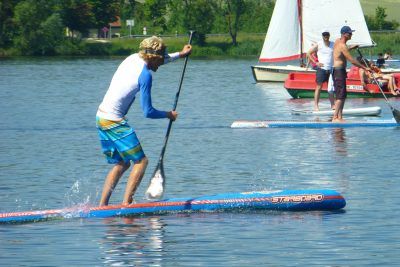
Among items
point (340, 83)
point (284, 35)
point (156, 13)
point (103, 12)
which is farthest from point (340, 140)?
point (156, 13)

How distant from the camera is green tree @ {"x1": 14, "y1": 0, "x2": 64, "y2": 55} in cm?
10056

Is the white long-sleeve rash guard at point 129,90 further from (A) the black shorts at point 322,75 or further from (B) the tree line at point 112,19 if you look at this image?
(B) the tree line at point 112,19

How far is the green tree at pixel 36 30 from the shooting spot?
330 ft

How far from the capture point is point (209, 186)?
17.1 metres

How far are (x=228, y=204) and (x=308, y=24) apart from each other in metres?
28.9

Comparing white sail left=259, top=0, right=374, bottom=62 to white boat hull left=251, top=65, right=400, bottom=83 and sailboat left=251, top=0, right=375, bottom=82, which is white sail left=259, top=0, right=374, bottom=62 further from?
white boat hull left=251, top=65, right=400, bottom=83

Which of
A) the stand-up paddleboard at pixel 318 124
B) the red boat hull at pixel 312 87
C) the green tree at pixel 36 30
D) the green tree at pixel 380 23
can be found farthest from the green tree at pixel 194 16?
the stand-up paddleboard at pixel 318 124

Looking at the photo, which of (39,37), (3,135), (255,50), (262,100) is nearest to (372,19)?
(255,50)

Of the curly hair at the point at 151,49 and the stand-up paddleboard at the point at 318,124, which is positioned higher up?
the curly hair at the point at 151,49

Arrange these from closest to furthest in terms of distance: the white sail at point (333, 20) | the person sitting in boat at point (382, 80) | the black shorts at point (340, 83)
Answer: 1. the black shorts at point (340, 83)
2. the person sitting in boat at point (382, 80)
3. the white sail at point (333, 20)

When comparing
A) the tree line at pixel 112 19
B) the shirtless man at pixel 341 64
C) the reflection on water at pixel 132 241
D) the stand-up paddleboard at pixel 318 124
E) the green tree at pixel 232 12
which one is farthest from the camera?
the green tree at pixel 232 12

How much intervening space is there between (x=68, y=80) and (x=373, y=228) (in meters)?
41.9

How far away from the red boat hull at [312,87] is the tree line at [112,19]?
213ft

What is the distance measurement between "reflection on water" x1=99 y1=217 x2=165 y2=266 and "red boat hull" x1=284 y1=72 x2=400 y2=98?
21794 mm
